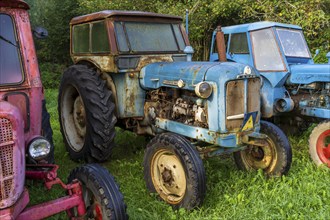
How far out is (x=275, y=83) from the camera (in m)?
5.23

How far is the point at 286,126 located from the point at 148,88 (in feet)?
9.66

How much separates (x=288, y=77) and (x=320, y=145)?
1.24 metres

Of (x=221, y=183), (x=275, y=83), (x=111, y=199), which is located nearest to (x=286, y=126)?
(x=275, y=83)

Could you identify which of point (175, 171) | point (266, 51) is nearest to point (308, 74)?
point (266, 51)

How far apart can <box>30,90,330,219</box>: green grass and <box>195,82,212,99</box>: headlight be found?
1052mm

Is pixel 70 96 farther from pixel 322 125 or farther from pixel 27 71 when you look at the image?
pixel 322 125

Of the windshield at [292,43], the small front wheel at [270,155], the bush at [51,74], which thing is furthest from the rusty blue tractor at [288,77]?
the bush at [51,74]

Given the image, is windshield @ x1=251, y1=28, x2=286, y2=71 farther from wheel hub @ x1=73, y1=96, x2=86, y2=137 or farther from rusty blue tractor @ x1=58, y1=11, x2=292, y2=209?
wheel hub @ x1=73, y1=96, x2=86, y2=137

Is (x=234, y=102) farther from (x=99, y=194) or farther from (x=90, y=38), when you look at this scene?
(x=90, y=38)

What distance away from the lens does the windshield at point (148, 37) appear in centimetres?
422

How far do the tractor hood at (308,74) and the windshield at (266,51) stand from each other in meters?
0.18

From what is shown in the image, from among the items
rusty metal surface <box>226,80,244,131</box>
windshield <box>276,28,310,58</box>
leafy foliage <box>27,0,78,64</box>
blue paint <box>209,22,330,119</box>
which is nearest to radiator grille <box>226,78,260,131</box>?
rusty metal surface <box>226,80,244,131</box>

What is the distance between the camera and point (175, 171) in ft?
11.1

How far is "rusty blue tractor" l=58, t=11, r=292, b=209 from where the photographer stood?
3.33 metres
